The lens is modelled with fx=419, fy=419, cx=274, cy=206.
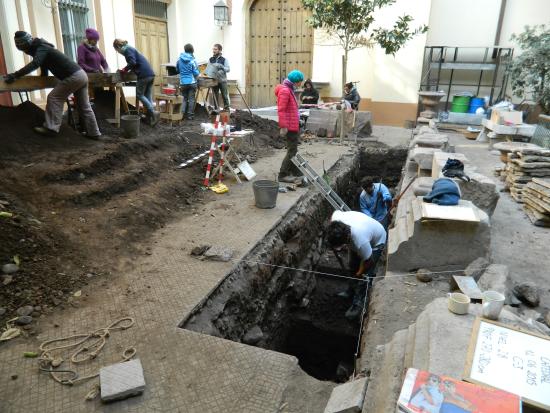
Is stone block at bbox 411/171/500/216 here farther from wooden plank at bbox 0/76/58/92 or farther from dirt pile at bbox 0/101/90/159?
wooden plank at bbox 0/76/58/92

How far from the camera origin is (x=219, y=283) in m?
4.01

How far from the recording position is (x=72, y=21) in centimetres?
928

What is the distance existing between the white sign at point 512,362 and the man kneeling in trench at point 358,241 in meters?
2.39

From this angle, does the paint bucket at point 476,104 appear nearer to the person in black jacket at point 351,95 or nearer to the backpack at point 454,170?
the person in black jacket at point 351,95

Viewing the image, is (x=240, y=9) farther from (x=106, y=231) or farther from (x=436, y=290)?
(x=436, y=290)

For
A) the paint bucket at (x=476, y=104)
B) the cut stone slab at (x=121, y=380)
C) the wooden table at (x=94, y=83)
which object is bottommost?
the cut stone slab at (x=121, y=380)

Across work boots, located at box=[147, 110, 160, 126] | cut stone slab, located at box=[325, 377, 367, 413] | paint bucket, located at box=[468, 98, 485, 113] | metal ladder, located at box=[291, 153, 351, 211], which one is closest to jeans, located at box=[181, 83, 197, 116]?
work boots, located at box=[147, 110, 160, 126]

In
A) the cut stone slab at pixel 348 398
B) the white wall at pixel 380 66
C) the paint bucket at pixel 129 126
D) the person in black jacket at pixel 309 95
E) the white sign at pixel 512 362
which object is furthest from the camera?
the white wall at pixel 380 66

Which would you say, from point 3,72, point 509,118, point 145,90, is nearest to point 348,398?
point 145,90

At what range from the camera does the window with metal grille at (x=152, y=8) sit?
11.9 m

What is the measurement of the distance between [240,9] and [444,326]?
1307 centimetres

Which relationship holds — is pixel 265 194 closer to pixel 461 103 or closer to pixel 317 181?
pixel 317 181

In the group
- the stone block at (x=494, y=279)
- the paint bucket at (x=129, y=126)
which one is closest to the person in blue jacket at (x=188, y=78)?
the paint bucket at (x=129, y=126)

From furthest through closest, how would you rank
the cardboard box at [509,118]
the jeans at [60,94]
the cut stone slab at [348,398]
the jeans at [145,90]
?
the cardboard box at [509,118] < the jeans at [145,90] < the jeans at [60,94] < the cut stone slab at [348,398]
